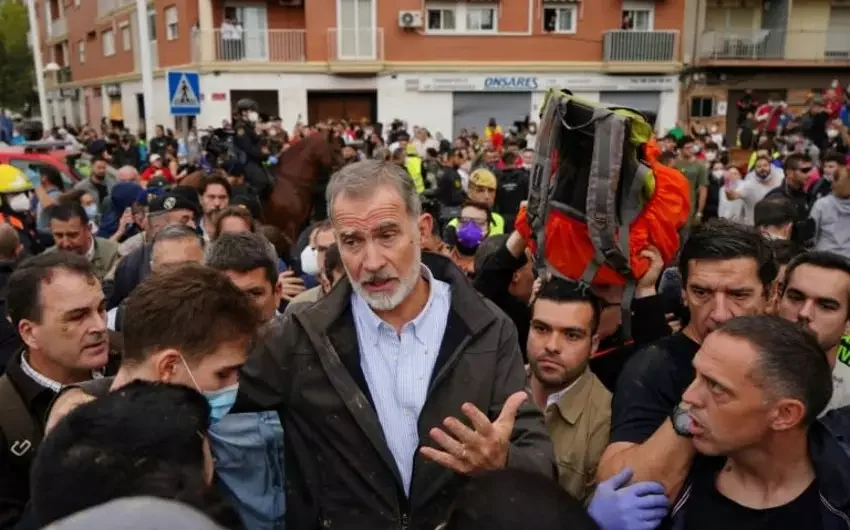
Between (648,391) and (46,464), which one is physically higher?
(46,464)

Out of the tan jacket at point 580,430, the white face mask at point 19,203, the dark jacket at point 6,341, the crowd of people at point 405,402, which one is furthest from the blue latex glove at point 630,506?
the white face mask at point 19,203

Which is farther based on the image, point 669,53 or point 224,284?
point 669,53

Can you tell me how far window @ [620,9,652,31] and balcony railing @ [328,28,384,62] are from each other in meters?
8.47

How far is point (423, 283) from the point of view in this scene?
2270 millimetres

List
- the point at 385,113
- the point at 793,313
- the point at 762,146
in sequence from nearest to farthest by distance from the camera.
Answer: the point at 793,313, the point at 762,146, the point at 385,113

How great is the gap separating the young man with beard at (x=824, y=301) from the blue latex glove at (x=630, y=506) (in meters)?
1.20

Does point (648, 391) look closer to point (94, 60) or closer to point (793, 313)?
point (793, 313)

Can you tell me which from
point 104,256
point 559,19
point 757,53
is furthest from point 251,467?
point 757,53

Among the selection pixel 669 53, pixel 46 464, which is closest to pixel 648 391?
pixel 46 464

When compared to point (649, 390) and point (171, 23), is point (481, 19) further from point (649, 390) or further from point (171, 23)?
point (649, 390)

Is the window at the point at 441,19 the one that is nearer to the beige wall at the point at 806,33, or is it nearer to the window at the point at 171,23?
the window at the point at 171,23

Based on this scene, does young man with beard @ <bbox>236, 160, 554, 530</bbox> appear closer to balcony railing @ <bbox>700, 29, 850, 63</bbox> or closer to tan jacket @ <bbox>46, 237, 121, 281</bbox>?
tan jacket @ <bbox>46, 237, 121, 281</bbox>

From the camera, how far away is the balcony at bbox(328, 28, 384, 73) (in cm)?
2505

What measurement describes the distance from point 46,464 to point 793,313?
2.64 meters
